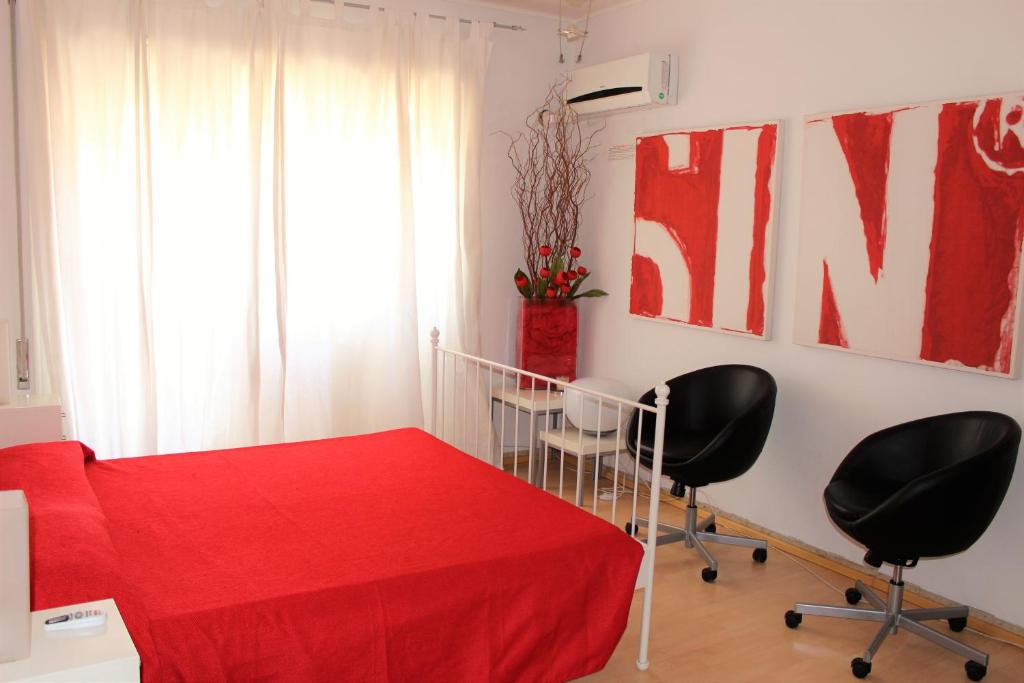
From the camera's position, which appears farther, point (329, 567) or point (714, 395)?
point (714, 395)

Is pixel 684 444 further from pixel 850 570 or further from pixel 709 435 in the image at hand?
pixel 850 570

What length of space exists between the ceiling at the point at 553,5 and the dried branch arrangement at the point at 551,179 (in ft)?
1.35

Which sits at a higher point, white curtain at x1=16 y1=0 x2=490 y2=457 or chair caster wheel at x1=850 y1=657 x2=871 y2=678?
white curtain at x1=16 y1=0 x2=490 y2=457

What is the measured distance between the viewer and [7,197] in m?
3.72

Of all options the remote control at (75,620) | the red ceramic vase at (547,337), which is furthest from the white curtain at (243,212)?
the remote control at (75,620)

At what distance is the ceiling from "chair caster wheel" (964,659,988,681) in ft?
11.6

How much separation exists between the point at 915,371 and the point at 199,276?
3.18m

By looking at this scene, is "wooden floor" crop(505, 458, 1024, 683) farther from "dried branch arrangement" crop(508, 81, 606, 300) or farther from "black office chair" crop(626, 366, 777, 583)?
"dried branch arrangement" crop(508, 81, 606, 300)

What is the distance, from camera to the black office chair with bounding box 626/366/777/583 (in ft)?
11.8

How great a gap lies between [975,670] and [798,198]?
1.97m

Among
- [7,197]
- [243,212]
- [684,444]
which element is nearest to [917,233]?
[684,444]

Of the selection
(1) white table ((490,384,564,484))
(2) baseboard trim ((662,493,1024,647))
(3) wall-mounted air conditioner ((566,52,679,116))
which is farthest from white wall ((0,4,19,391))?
(2) baseboard trim ((662,493,1024,647))

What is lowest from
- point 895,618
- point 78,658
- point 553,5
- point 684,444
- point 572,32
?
point 895,618

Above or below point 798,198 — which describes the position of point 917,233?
below
